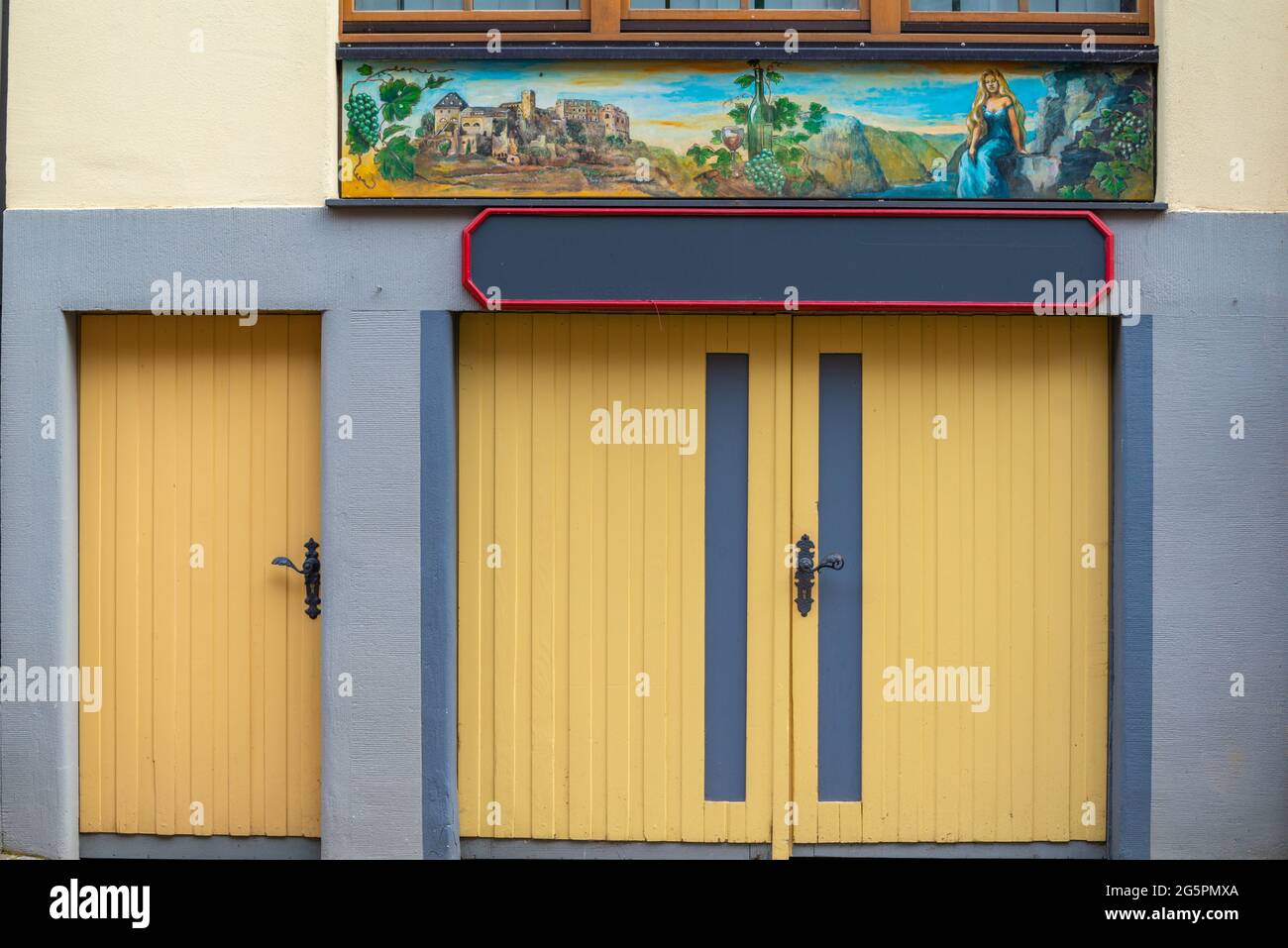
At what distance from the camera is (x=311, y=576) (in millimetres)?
6070

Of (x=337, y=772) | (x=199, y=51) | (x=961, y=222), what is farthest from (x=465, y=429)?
(x=961, y=222)

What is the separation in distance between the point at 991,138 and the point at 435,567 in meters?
3.37

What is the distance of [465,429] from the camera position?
242 inches

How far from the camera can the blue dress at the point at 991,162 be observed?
5988 mm

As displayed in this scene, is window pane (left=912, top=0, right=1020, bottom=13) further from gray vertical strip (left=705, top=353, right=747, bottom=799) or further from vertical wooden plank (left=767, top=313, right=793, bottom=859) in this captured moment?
gray vertical strip (left=705, top=353, right=747, bottom=799)

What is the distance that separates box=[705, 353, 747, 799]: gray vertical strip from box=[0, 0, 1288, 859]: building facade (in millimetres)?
20

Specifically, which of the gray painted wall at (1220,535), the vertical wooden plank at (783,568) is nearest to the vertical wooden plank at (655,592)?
the vertical wooden plank at (783,568)

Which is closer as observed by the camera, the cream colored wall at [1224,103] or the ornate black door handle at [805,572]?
the cream colored wall at [1224,103]

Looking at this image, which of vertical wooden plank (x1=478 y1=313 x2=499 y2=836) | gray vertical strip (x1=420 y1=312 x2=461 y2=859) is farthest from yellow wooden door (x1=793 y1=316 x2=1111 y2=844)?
gray vertical strip (x1=420 y1=312 x2=461 y2=859)

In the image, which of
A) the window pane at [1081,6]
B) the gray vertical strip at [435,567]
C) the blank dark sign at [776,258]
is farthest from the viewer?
the window pane at [1081,6]

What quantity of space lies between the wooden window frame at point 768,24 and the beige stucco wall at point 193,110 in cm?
24

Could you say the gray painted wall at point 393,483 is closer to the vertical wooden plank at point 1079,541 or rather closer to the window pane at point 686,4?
the vertical wooden plank at point 1079,541

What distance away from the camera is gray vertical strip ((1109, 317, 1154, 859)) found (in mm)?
5906

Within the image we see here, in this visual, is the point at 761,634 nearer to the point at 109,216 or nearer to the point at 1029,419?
the point at 1029,419
